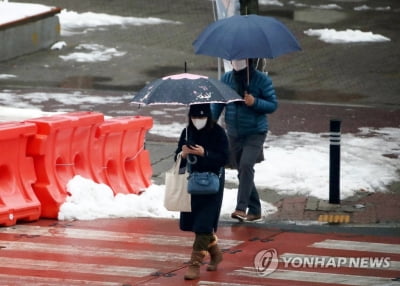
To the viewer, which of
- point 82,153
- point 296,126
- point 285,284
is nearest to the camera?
point 285,284

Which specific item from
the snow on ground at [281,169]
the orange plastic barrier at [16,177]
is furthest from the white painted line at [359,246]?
the orange plastic barrier at [16,177]

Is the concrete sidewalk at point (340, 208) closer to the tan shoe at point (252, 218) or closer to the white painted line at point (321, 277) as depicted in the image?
the tan shoe at point (252, 218)

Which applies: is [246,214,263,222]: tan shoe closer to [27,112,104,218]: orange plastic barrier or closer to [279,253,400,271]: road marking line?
[279,253,400,271]: road marking line

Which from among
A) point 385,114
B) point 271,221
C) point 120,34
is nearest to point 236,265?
point 271,221

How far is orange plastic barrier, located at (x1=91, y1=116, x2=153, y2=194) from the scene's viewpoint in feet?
43.8

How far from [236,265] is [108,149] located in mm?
3394

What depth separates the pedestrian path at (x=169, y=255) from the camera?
1002cm

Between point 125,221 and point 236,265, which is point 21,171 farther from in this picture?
point 236,265

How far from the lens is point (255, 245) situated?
11430mm

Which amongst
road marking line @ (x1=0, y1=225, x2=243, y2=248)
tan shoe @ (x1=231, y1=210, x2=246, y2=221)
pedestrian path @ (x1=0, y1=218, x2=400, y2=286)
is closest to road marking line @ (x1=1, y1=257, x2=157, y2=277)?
pedestrian path @ (x1=0, y1=218, x2=400, y2=286)

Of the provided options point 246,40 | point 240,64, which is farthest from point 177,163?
point 240,64

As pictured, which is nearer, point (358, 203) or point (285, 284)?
point (285, 284)

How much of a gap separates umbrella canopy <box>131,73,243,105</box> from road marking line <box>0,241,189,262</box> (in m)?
1.62

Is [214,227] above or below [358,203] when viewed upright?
above
